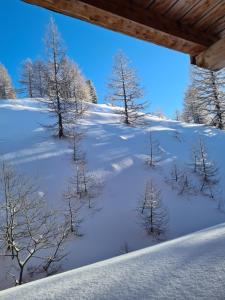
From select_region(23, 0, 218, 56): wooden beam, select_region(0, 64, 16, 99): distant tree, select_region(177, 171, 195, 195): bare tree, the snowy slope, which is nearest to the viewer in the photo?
select_region(23, 0, 218, 56): wooden beam

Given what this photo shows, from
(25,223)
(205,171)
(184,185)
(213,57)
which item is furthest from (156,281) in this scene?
(205,171)

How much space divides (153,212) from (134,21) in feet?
47.4

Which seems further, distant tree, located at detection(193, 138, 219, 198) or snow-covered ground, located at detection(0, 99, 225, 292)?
distant tree, located at detection(193, 138, 219, 198)

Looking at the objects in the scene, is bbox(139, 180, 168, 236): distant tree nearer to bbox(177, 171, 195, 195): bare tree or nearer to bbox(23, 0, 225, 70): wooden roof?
bbox(177, 171, 195, 195): bare tree

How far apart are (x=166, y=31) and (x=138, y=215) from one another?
46.5 ft

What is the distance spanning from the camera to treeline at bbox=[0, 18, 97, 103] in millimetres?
25750

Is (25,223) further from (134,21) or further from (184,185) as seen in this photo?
(134,21)

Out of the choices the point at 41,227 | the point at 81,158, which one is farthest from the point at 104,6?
the point at 81,158

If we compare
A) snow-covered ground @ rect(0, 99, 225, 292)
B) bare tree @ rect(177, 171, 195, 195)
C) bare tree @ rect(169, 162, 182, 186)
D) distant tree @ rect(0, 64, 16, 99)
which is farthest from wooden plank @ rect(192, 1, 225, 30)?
distant tree @ rect(0, 64, 16, 99)

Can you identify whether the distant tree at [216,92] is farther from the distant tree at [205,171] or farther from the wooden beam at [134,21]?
the wooden beam at [134,21]

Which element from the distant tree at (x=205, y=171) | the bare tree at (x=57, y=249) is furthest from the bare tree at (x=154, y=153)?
the bare tree at (x=57, y=249)

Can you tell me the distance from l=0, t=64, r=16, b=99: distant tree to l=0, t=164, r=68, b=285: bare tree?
39954 millimetres

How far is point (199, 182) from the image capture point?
20.4 metres

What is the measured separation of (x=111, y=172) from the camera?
18.9 m
